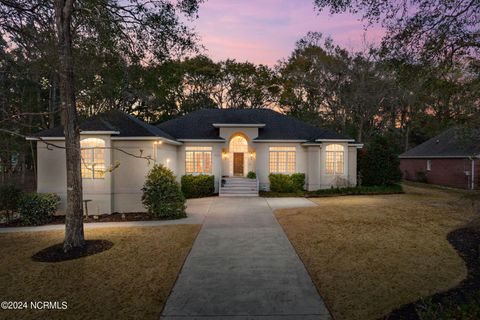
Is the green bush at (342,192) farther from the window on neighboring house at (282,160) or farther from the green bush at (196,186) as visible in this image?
the green bush at (196,186)

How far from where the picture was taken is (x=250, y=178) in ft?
61.4

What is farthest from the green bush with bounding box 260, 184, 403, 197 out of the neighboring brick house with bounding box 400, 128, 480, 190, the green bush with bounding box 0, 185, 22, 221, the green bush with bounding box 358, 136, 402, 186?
the green bush with bounding box 0, 185, 22, 221

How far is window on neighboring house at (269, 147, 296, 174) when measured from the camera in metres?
19.0

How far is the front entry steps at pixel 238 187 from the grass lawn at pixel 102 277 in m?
9.15

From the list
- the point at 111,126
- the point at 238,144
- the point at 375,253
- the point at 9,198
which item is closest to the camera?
the point at 375,253

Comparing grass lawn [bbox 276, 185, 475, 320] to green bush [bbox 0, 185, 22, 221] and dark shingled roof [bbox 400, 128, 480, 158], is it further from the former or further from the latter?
dark shingled roof [bbox 400, 128, 480, 158]

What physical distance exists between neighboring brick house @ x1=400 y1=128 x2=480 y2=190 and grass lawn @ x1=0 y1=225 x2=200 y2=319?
2044cm

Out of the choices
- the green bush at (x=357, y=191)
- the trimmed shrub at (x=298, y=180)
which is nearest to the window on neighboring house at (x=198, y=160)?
Answer: the trimmed shrub at (x=298, y=180)

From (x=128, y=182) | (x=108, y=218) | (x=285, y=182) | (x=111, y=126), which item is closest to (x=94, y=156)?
(x=111, y=126)

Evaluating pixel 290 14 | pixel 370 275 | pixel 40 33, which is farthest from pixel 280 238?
pixel 290 14

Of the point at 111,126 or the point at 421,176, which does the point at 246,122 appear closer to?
the point at 111,126

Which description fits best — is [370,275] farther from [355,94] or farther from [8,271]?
[355,94]

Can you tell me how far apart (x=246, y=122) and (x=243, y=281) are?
14730 millimetres

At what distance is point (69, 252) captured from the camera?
284 inches
